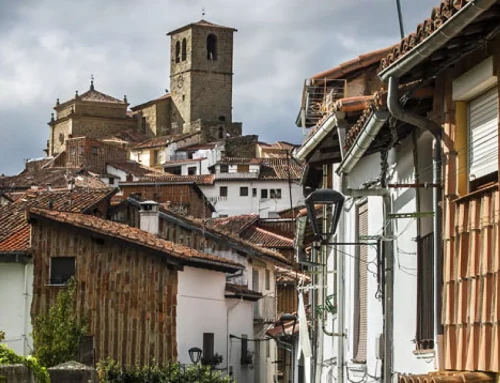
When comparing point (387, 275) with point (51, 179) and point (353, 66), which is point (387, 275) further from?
point (51, 179)

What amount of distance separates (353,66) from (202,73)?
14582cm

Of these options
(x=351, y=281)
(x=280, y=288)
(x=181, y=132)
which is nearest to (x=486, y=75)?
(x=351, y=281)

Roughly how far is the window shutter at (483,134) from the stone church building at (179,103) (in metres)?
144

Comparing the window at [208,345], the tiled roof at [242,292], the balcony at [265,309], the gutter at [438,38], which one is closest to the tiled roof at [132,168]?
the balcony at [265,309]

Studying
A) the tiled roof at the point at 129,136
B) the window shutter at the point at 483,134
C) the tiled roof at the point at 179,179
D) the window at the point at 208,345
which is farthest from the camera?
the tiled roof at the point at 129,136

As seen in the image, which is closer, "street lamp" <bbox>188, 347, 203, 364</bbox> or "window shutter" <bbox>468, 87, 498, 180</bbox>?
"window shutter" <bbox>468, 87, 498, 180</bbox>

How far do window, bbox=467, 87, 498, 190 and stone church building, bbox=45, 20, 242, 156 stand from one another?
14439 cm

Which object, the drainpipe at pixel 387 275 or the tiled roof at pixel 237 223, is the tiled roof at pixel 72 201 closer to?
the tiled roof at pixel 237 223

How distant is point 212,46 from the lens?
545 feet

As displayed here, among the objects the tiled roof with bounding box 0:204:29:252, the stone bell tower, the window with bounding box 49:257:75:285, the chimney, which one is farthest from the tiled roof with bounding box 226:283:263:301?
the stone bell tower

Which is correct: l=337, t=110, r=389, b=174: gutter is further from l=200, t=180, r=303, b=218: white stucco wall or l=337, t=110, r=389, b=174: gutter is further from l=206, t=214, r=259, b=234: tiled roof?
l=200, t=180, r=303, b=218: white stucco wall

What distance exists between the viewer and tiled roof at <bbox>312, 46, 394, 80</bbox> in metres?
18.6

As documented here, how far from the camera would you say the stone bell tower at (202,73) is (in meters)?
160

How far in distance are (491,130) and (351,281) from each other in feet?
25.5
